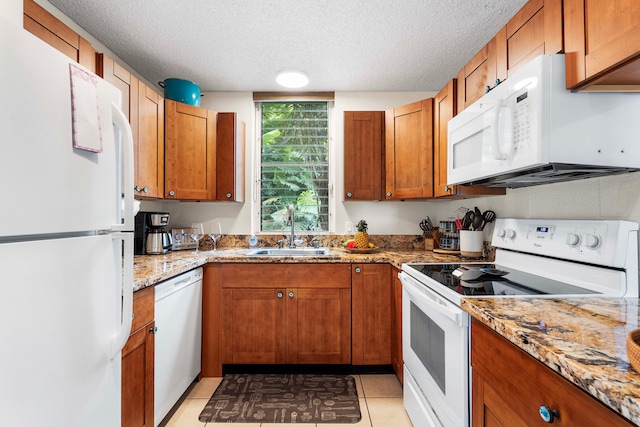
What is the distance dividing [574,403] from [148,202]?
2.84 m

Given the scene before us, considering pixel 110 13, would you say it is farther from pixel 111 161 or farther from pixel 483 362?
pixel 483 362

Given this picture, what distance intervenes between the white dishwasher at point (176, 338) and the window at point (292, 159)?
1.05m

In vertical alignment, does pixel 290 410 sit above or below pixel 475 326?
below

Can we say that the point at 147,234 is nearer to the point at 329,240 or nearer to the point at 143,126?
the point at 143,126

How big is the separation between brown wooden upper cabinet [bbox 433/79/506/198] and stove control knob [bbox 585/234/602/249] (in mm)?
758

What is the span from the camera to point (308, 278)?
7.18 feet

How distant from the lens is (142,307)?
54.6 inches

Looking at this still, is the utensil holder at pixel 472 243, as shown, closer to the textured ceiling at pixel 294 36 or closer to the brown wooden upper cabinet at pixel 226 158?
the textured ceiling at pixel 294 36

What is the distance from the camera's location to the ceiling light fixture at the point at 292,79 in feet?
7.92

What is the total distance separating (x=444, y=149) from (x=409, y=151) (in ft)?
1.15

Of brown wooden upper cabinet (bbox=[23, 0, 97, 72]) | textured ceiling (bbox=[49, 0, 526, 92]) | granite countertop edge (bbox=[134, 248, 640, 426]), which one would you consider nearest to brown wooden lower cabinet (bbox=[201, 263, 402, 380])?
granite countertop edge (bbox=[134, 248, 640, 426])

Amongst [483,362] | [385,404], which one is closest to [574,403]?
[483,362]

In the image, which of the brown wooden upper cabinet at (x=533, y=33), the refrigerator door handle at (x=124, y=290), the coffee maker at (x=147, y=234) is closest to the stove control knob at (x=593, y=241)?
the brown wooden upper cabinet at (x=533, y=33)

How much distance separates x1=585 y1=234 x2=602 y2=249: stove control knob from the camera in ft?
3.67
